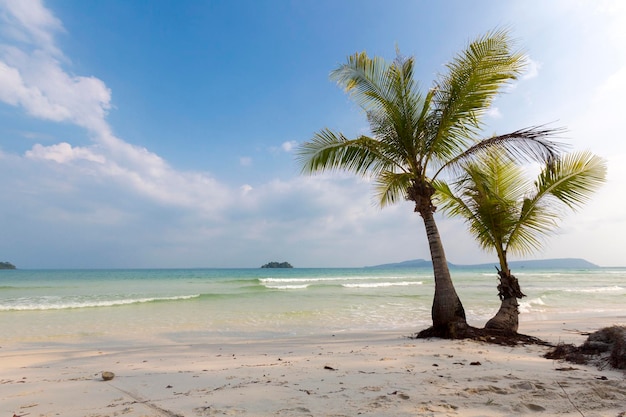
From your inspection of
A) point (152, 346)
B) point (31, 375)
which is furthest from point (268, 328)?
point (31, 375)

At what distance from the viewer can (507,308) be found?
7.38 metres

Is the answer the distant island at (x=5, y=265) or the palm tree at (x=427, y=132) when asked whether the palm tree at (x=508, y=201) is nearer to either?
the palm tree at (x=427, y=132)

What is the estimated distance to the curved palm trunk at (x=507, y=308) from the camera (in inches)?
284

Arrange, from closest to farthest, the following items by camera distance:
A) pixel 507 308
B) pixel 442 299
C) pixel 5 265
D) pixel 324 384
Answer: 1. pixel 324 384
2. pixel 442 299
3. pixel 507 308
4. pixel 5 265

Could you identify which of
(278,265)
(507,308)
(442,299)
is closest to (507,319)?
(507,308)

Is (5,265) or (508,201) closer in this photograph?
(508,201)

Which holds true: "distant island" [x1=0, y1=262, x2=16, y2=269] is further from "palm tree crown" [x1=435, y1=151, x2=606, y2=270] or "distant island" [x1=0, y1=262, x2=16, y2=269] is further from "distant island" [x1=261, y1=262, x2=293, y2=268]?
"palm tree crown" [x1=435, y1=151, x2=606, y2=270]

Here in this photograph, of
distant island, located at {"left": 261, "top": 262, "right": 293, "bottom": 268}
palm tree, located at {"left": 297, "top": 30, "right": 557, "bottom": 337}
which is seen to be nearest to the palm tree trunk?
palm tree, located at {"left": 297, "top": 30, "right": 557, "bottom": 337}

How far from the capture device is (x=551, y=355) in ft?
17.4

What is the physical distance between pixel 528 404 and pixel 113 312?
1535 centimetres

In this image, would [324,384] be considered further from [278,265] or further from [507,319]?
[278,265]

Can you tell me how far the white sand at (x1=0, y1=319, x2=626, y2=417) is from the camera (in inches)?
121

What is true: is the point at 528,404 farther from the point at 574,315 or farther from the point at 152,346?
the point at 574,315

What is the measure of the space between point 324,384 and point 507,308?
540 cm
